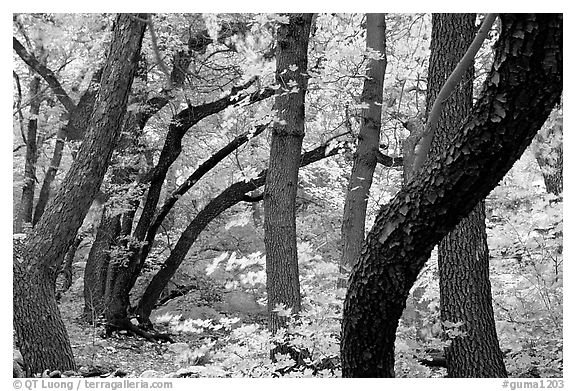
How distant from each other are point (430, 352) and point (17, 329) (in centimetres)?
212

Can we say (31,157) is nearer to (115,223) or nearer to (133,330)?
(115,223)

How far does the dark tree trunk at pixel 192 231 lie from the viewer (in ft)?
19.6

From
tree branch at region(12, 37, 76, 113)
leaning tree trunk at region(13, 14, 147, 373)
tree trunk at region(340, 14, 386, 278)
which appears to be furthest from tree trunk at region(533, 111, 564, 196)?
tree branch at region(12, 37, 76, 113)

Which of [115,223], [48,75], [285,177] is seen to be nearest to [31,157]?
[48,75]

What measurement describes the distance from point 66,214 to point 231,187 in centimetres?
298

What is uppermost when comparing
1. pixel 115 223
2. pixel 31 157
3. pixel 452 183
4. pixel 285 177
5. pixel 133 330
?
pixel 31 157

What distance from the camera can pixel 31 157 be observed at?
239 inches

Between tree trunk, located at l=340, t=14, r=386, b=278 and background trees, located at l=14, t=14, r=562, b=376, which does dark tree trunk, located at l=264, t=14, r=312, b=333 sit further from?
tree trunk, located at l=340, t=14, r=386, b=278

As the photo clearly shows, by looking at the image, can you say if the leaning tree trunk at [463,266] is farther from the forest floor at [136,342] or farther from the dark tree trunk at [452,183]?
the forest floor at [136,342]

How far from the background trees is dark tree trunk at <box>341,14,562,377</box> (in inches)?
42.1
